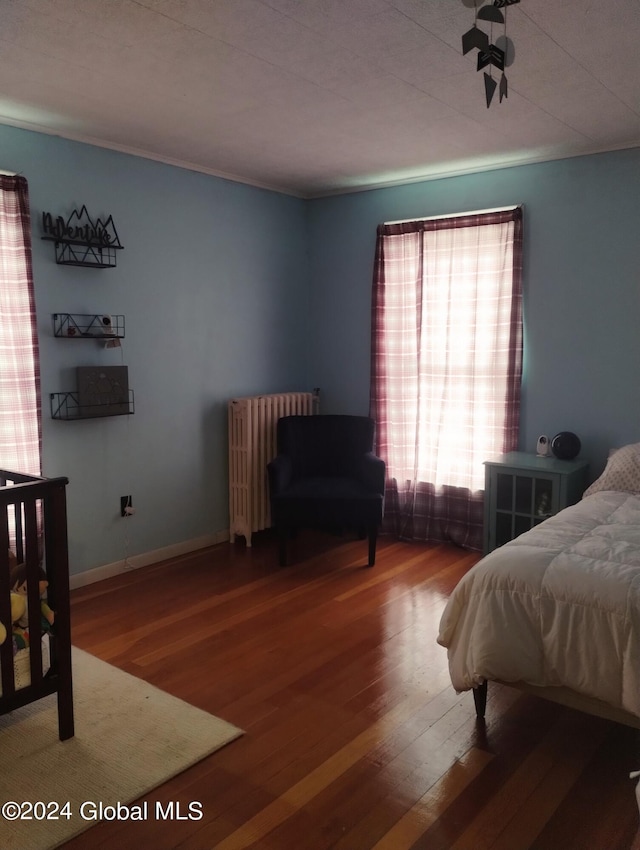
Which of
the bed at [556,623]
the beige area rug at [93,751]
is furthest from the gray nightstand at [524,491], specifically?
the beige area rug at [93,751]

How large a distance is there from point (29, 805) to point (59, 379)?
2.25m

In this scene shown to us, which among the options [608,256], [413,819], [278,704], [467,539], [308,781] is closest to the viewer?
[413,819]

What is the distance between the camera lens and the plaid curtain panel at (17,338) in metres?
3.45

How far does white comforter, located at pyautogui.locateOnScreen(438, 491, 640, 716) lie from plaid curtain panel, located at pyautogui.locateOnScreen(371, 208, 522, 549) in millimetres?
1916

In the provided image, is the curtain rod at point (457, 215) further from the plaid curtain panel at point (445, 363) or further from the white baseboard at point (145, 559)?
the white baseboard at point (145, 559)

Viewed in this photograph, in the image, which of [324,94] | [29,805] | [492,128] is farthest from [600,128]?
[29,805]

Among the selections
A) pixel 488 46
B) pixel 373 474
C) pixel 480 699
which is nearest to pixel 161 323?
pixel 373 474

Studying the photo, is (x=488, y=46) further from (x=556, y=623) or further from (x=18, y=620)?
(x=18, y=620)

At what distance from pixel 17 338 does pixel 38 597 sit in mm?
1653

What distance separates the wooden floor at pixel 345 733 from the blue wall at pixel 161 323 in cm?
57

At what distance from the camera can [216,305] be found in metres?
4.62

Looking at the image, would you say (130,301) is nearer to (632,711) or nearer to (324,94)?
(324,94)

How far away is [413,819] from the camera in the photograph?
2027 millimetres

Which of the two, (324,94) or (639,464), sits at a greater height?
(324,94)
